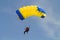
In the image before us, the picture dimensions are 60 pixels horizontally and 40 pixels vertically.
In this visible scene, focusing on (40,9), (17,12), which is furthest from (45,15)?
(17,12)

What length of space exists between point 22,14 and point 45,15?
464 centimetres

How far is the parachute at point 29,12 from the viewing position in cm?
6612

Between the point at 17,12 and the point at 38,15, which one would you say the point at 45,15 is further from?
the point at 17,12

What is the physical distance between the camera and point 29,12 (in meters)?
66.3

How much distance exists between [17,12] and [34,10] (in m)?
3.51

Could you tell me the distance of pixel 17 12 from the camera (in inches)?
2645

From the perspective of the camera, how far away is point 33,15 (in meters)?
65.2

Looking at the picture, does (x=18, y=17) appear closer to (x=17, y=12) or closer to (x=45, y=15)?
(x=17, y=12)

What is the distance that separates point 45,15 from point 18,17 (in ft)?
18.0

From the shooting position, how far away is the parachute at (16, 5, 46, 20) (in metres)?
66.1

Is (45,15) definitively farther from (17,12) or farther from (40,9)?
(17,12)

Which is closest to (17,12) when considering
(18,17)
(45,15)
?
(18,17)

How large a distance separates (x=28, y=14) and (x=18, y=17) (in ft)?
7.77

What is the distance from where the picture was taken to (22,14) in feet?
219
